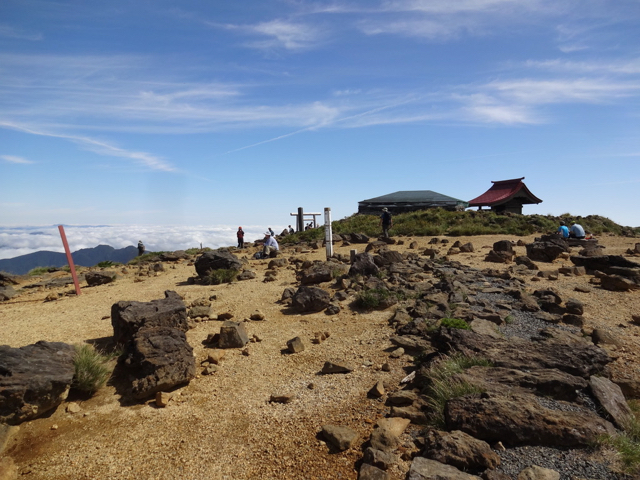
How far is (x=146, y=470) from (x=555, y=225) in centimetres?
3111

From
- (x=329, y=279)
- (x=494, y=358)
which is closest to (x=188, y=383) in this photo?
(x=494, y=358)

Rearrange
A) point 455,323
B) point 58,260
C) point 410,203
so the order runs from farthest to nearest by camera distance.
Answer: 1. point 58,260
2. point 410,203
3. point 455,323

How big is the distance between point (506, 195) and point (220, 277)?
28.2 m

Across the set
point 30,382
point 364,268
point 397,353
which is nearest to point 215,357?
point 30,382

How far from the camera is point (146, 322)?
26.4 ft

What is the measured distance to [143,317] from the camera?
8062 millimetres

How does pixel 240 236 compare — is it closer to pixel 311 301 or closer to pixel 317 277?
pixel 317 277

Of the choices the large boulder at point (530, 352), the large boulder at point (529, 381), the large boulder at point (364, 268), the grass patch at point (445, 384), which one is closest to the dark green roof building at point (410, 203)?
the large boulder at point (364, 268)

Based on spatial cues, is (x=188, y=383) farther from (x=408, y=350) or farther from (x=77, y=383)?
(x=408, y=350)

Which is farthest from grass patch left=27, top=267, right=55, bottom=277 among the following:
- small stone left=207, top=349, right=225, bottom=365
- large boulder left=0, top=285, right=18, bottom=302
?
small stone left=207, top=349, right=225, bottom=365

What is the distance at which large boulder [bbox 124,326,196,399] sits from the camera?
6.35m

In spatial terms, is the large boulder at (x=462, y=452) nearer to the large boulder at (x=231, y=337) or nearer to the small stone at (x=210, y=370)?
the small stone at (x=210, y=370)

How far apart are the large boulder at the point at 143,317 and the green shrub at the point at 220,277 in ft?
16.4

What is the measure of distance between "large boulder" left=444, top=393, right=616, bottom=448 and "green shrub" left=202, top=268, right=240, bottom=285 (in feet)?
33.4
